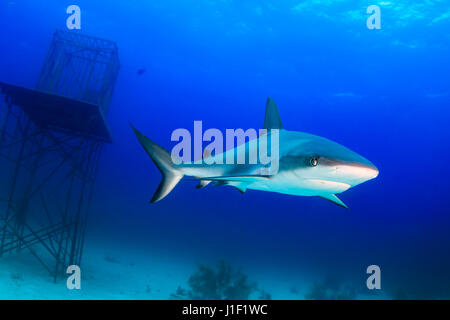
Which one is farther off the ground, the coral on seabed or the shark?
the shark

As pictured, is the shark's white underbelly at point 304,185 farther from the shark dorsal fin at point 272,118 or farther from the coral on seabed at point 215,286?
the coral on seabed at point 215,286

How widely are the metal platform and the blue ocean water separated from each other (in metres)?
5.99

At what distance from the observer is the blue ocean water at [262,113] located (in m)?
22.9

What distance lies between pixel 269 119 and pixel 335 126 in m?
44.3

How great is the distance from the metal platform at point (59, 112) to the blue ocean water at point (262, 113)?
5.99 metres

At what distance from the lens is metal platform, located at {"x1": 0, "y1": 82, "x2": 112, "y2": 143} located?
861cm

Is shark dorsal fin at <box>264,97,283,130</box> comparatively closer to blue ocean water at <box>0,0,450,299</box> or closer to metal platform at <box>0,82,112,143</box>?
metal platform at <box>0,82,112,143</box>

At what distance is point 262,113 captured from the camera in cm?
4788

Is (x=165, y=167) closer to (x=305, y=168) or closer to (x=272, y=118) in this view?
(x=272, y=118)

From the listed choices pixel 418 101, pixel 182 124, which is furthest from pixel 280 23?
pixel 182 124

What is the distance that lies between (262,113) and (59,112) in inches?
1608

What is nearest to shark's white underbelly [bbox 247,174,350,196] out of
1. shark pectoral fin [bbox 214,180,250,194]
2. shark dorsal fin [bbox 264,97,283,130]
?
shark pectoral fin [bbox 214,180,250,194]

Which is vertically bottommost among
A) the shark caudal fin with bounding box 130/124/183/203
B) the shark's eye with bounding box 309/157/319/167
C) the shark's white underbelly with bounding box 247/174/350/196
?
the shark's white underbelly with bounding box 247/174/350/196

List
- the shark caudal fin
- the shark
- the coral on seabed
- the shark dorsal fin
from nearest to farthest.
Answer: the shark → the shark caudal fin → the shark dorsal fin → the coral on seabed
